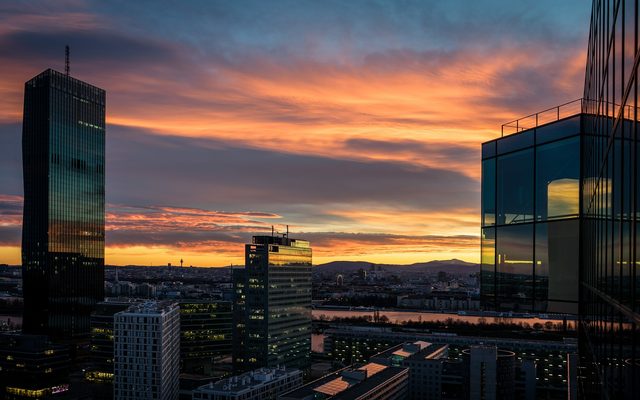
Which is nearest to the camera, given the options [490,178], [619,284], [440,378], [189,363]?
[619,284]

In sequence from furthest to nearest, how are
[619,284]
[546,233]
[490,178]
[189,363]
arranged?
[189,363], [490,178], [546,233], [619,284]

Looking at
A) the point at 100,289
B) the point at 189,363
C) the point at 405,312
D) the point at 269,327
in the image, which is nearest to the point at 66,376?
the point at 189,363

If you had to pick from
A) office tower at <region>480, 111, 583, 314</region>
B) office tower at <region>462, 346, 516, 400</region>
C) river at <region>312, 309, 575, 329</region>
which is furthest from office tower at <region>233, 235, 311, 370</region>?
river at <region>312, 309, 575, 329</region>

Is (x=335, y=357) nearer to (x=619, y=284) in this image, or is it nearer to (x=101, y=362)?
(x=101, y=362)

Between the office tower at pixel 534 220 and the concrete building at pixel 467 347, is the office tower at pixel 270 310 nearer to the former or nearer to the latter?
the concrete building at pixel 467 347

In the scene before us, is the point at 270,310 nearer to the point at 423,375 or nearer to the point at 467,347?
A: the point at 423,375

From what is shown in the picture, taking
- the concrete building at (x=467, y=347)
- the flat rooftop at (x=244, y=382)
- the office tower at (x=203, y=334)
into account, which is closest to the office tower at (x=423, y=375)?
the concrete building at (x=467, y=347)

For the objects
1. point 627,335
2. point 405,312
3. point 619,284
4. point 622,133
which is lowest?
point 405,312

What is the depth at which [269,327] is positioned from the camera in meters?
84.2

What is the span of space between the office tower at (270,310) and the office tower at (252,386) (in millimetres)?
20715

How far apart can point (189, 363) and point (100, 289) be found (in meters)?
40.1

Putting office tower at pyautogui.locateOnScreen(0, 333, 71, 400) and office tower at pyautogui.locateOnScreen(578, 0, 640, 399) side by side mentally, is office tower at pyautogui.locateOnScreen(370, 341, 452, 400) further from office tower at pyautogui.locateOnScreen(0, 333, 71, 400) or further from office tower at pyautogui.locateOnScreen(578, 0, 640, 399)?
office tower at pyautogui.locateOnScreen(578, 0, 640, 399)

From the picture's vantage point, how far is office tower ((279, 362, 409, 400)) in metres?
50.3

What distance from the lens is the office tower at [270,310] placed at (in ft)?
275
